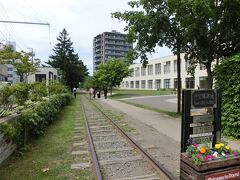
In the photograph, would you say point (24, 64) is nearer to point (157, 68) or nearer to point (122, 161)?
point (122, 161)

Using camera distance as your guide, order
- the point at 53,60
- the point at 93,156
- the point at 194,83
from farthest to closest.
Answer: the point at 53,60, the point at 194,83, the point at 93,156

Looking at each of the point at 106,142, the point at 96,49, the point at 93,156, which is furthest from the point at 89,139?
the point at 96,49

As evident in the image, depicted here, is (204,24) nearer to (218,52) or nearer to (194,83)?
(218,52)

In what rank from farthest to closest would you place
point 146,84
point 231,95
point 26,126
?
point 146,84, point 231,95, point 26,126

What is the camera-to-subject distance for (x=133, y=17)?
16.5 m


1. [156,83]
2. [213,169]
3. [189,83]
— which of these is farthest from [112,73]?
[213,169]

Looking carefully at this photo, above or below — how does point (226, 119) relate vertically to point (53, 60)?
below

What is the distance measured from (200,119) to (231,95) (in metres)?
5.00

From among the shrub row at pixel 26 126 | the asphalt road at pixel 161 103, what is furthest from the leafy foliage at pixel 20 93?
the asphalt road at pixel 161 103

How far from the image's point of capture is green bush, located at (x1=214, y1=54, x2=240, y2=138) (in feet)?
32.8

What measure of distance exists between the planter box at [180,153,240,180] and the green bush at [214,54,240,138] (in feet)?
16.2

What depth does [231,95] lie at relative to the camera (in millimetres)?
10359

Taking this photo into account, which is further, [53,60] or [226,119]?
[53,60]

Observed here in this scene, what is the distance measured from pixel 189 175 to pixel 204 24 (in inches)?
428
